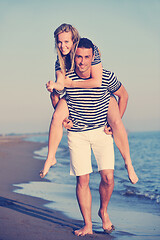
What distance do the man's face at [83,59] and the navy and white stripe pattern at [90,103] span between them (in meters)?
0.15

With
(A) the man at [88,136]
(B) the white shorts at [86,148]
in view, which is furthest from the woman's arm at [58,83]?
(B) the white shorts at [86,148]

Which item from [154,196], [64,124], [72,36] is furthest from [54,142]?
[154,196]

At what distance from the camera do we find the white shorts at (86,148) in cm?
406

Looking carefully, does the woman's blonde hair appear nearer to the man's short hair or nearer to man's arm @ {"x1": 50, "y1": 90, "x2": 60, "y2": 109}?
the man's short hair

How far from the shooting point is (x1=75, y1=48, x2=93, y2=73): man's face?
151 inches

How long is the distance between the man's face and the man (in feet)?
0.21

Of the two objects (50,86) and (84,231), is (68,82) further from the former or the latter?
(84,231)

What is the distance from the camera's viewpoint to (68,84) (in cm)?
390

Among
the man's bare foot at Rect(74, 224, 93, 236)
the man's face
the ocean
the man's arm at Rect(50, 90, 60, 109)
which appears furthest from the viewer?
the ocean

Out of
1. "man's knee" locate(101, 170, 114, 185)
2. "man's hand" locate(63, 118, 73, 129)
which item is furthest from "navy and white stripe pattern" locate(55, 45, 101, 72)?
"man's knee" locate(101, 170, 114, 185)

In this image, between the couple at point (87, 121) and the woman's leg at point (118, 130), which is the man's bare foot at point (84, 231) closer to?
the couple at point (87, 121)

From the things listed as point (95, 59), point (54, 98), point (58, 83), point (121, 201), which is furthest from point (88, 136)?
point (121, 201)

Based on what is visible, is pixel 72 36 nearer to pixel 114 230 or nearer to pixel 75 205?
pixel 114 230

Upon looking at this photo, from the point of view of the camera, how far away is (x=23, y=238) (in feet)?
11.7
